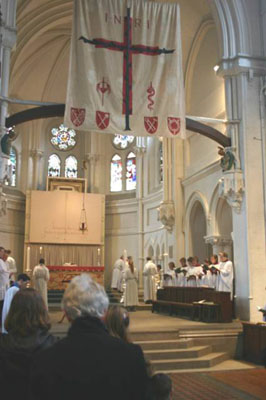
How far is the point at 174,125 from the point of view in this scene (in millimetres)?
11828

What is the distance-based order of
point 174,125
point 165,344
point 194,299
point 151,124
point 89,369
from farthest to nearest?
point 194,299 < point 174,125 < point 151,124 < point 165,344 < point 89,369

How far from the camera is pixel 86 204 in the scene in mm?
23141

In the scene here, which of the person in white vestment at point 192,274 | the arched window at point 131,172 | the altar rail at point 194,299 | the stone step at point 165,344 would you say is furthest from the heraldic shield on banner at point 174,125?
the arched window at point 131,172

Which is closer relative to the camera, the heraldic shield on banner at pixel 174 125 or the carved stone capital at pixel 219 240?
the heraldic shield on banner at pixel 174 125

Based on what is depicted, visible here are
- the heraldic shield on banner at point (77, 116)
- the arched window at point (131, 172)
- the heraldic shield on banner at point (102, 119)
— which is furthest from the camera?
the arched window at point (131, 172)

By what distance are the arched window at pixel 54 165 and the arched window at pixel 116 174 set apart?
2911 mm

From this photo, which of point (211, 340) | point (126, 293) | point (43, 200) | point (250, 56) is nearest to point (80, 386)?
point (211, 340)

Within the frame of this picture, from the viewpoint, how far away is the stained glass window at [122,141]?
25.3 meters

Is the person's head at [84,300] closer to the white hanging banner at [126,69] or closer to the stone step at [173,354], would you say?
the stone step at [173,354]

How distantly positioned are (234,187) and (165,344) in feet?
15.6

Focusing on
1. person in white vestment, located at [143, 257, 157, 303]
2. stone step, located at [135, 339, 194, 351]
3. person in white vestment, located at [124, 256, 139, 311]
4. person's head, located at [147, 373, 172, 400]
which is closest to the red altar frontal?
person in white vestment, located at [143, 257, 157, 303]

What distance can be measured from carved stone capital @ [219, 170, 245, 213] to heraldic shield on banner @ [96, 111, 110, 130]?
3538 mm

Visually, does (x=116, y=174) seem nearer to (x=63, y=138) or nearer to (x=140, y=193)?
(x=140, y=193)

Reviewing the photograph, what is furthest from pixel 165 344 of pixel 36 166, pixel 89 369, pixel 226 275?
pixel 36 166
